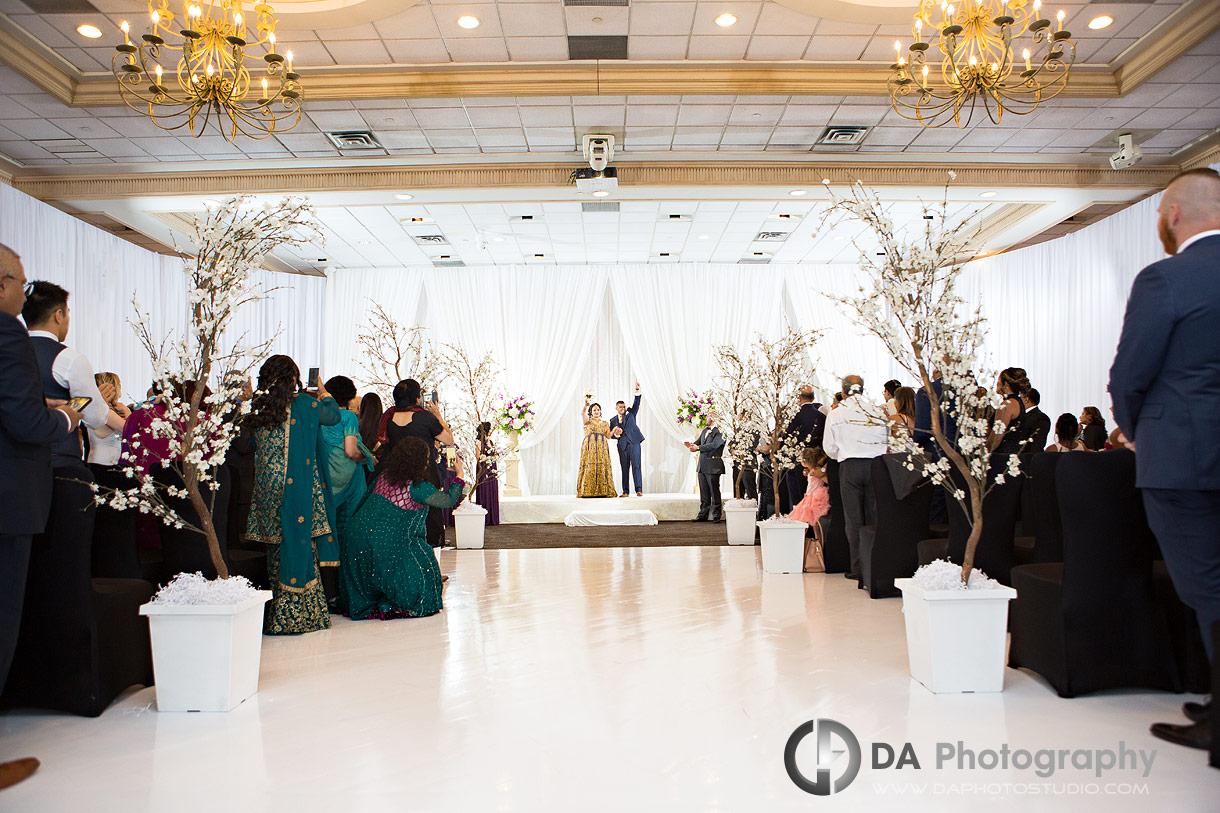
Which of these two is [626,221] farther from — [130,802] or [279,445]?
[130,802]

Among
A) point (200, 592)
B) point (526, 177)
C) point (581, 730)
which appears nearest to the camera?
point (581, 730)

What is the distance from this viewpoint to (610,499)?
12.8 metres

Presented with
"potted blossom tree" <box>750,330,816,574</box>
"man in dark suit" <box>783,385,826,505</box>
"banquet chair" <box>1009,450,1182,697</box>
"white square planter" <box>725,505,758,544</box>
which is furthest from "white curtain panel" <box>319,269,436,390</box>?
"banquet chair" <box>1009,450,1182,697</box>

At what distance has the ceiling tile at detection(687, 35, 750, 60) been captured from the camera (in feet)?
22.7

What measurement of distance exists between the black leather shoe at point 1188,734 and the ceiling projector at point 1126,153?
7.69 metres

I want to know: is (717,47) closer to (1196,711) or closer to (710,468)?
(710,468)

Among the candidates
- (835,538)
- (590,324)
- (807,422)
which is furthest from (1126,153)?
(590,324)

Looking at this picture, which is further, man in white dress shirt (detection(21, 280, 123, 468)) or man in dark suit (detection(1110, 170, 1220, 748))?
man in white dress shirt (detection(21, 280, 123, 468))

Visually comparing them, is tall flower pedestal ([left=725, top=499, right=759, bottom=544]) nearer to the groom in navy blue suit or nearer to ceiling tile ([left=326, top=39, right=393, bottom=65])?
the groom in navy blue suit

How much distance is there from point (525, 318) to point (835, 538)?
28.3 feet

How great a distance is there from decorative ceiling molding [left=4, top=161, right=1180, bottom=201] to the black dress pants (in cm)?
738

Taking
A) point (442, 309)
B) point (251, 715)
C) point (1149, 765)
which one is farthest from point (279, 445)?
point (442, 309)

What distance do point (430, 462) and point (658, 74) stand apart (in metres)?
4.13

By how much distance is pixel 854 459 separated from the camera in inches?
241
